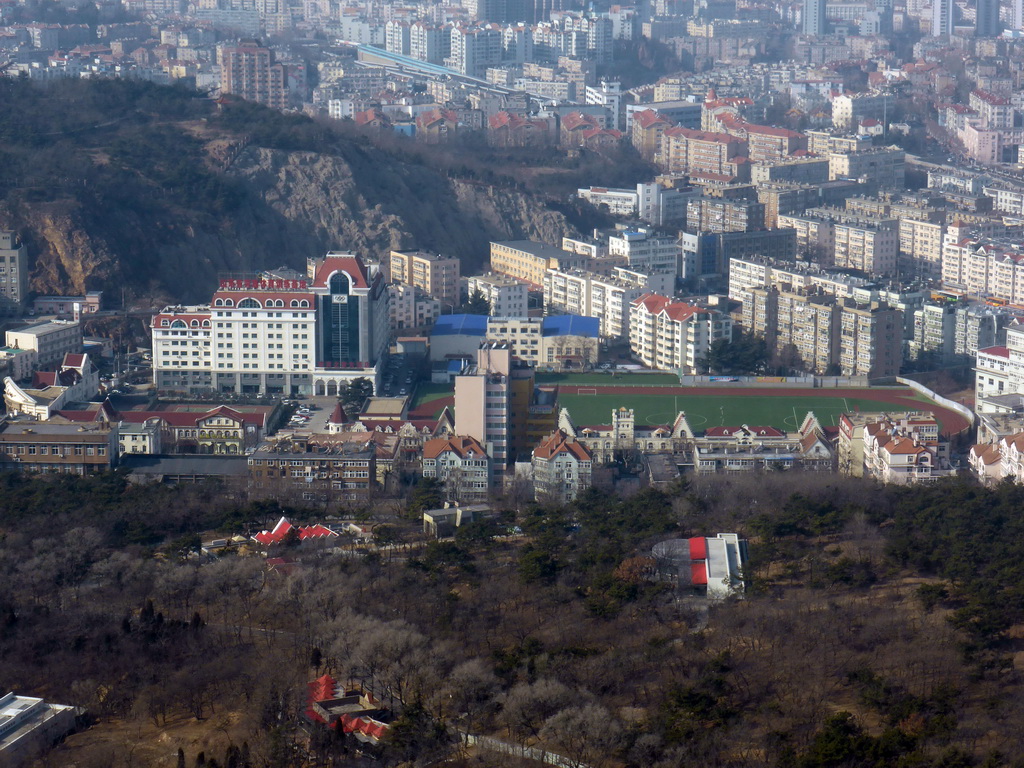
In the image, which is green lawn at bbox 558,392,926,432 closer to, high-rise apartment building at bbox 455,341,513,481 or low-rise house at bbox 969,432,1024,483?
high-rise apartment building at bbox 455,341,513,481

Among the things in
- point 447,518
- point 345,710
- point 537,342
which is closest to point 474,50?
point 537,342

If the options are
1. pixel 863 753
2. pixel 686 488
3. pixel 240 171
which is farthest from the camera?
pixel 240 171

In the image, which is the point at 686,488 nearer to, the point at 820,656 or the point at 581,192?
the point at 820,656

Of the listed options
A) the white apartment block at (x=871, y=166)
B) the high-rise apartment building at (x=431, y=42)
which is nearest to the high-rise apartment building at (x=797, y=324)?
the white apartment block at (x=871, y=166)

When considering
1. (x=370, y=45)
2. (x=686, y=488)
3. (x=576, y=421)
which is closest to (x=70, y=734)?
(x=686, y=488)

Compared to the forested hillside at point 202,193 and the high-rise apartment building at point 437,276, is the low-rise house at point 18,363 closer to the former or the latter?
the forested hillside at point 202,193

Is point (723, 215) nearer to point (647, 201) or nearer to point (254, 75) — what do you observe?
point (647, 201)

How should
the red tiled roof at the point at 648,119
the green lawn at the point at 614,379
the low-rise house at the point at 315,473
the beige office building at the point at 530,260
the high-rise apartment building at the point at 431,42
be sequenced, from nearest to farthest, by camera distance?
1. the low-rise house at the point at 315,473
2. the green lawn at the point at 614,379
3. the beige office building at the point at 530,260
4. the red tiled roof at the point at 648,119
5. the high-rise apartment building at the point at 431,42
